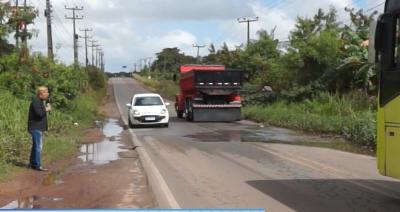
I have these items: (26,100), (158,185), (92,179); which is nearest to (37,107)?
(92,179)

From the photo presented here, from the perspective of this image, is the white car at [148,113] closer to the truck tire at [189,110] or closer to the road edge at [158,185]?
the truck tire at [189,110]

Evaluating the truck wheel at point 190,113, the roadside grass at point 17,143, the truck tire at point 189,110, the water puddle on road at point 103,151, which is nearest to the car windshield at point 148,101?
the truck wheel at point 190,113

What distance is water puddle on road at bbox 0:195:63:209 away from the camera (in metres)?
9.09

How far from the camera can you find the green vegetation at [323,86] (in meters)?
24.2

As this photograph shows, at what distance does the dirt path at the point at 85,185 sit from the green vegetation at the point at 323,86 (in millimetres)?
8355

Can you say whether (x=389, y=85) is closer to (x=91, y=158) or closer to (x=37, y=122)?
(x=37, y=122)

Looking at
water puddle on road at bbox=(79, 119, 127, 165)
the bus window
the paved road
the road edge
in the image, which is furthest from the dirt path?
the bus window

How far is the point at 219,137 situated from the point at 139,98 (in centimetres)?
776

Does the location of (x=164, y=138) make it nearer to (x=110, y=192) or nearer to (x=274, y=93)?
(x=110, y=192)

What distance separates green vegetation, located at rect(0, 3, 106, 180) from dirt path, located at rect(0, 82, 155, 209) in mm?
680

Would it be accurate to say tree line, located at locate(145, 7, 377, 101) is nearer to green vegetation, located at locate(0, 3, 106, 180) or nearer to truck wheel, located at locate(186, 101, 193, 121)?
truck wheel, located at locate(186, 101, 193, 121)

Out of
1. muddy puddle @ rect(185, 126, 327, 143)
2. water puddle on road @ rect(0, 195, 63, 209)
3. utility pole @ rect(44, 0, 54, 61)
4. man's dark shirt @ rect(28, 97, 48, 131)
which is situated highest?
utility pole @ rect(44, 0, 54, 61)

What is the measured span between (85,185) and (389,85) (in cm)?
574

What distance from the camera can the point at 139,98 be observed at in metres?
28.7
